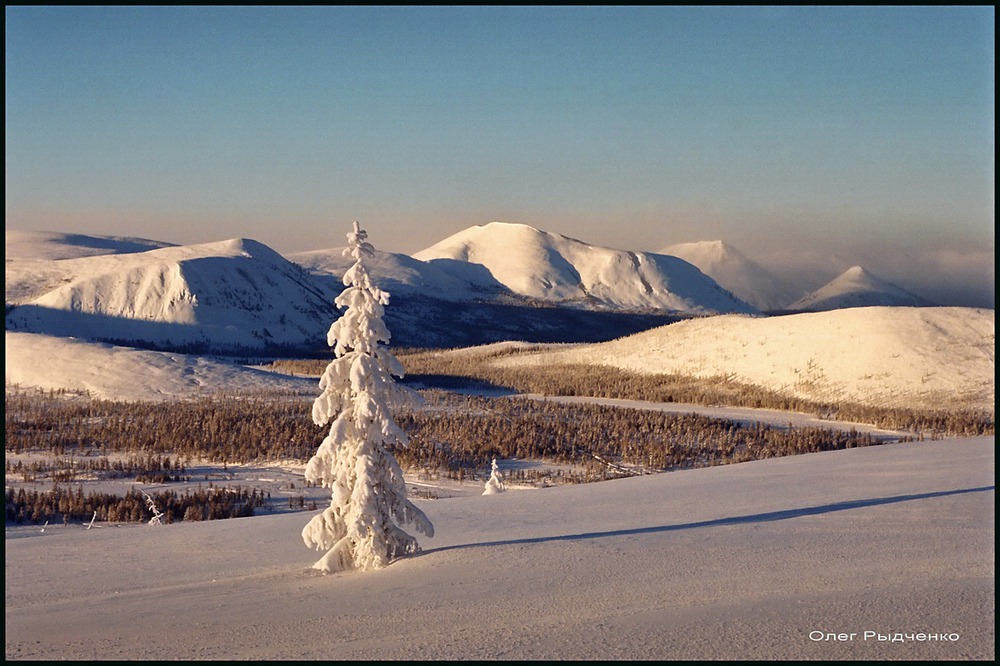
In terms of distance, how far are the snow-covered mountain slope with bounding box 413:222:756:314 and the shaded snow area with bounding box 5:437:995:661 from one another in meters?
119

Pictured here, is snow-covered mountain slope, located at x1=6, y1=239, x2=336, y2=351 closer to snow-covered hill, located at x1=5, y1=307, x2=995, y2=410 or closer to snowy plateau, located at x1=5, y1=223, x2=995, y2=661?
snow-covered hill, located at x1=5, y1=307, x2=995, y2=410

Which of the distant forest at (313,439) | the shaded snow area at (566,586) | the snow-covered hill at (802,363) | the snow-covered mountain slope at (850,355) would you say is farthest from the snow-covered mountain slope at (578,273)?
the shaded snow area at (566,586)

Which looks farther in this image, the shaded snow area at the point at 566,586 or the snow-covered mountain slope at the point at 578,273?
the snow-covered mountain slope at the point at 578,273

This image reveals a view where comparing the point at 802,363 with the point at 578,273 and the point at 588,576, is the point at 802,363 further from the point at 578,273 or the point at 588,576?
the point at 578,273

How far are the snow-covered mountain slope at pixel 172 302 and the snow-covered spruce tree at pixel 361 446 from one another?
53.3 m

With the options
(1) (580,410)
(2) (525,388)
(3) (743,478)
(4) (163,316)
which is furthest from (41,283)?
(3) (743,478)

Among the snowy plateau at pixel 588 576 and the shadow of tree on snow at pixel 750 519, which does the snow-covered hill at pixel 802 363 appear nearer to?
the snowy plateau at pixel 588 576

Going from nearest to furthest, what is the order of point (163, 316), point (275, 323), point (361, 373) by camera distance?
point (361, 373) → point (163, 316) → point (275, 323)

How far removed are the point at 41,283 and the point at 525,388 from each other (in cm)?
5365

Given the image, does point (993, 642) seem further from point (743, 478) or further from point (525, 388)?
point (525, 388)

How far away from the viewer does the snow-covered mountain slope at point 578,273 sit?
14450 centimetres

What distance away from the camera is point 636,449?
69.6 ft

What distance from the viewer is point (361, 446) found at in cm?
923

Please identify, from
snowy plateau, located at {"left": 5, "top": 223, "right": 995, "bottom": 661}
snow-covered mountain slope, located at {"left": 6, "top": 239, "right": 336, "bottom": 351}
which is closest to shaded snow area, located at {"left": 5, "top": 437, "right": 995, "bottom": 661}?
snowy plateau, located at {"left": 5, "top": 223, "right": 995, "bottom": 661}
